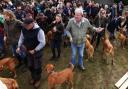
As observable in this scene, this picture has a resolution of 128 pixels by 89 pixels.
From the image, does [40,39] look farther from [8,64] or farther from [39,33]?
[8,64]

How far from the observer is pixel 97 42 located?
12.8m

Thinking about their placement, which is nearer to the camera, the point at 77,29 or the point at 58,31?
the point at 77,29

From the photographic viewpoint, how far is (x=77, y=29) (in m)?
9.12

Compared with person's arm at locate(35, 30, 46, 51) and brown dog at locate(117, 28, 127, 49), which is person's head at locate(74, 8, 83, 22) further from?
brown dog at locate(117, 28, 127, 49)

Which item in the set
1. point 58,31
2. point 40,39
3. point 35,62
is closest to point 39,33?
point 40,39

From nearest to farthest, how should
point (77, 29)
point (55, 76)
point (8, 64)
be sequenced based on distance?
point (55, 76)
point (77, 29)
point (8, 64)

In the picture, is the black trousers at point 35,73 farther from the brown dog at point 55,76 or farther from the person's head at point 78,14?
the person's head at point 78,14

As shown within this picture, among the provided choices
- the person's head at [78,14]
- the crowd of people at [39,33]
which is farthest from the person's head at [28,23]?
the person's head at [78,14]

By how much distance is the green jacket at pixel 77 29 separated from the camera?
9.07 meters

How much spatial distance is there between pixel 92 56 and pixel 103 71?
114 centimetres

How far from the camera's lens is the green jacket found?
9.07 m

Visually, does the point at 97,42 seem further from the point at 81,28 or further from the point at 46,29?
the point at 81,28

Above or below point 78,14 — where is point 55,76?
below

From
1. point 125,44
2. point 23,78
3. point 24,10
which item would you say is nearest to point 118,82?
point 23,78
